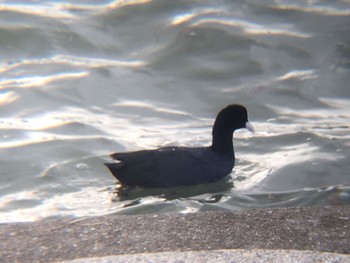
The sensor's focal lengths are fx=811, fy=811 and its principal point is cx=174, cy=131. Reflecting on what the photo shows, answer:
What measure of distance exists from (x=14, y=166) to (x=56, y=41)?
12.2 ft

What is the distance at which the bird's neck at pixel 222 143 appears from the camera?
7566mm

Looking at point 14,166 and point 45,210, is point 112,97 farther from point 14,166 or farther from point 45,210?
point 45,210

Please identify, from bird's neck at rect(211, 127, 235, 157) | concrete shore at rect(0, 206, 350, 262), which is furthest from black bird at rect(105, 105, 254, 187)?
concrete shore at rect(0, 206, 350, 262)

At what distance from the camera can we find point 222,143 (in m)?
7.61

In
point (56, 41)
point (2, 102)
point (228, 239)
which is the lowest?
point (228, 239)

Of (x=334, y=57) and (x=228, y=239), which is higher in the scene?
(x=334, y=57)

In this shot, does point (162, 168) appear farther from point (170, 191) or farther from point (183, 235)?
point (183, 235)

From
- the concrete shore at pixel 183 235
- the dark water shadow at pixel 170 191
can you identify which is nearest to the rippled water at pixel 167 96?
the dark water shadow at pixel 170 191

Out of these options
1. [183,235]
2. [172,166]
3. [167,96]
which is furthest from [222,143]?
[183,235]

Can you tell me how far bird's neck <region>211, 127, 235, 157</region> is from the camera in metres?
7.57

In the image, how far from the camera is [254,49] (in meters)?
11.0

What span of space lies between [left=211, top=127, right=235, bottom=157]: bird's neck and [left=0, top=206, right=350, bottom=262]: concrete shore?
2534 mm

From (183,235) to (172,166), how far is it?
2478 mm

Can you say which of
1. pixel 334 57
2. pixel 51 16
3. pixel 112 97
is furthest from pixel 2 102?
pixel 334 57
